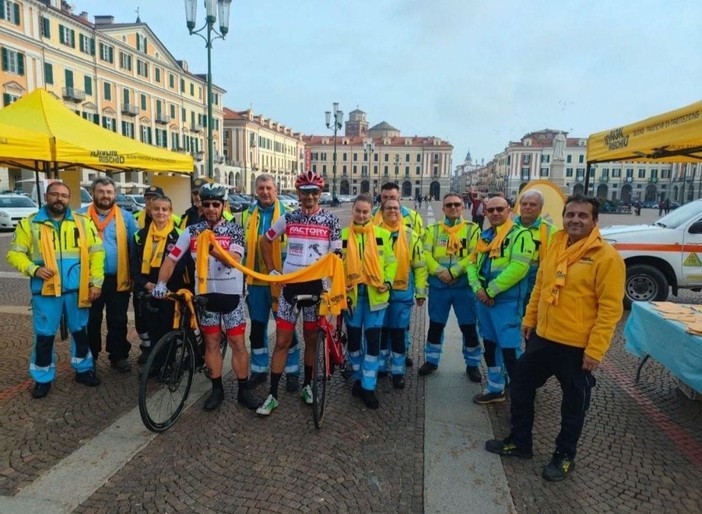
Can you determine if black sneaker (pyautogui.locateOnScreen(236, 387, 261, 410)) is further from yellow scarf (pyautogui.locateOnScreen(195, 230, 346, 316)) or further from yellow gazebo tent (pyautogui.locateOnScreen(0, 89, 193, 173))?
yellow gazebo tent (pyautogui.locateOnScreen(0, 89, 193, 173))

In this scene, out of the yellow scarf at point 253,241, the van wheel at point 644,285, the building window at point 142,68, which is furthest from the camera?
the building window at point 142,68

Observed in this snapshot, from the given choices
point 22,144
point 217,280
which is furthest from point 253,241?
point 22,144

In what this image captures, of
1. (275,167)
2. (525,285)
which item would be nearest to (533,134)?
(275,167)

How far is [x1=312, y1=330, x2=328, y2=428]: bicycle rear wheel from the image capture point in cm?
392

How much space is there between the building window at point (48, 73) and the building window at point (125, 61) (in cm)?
990

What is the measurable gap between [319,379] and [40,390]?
8.80 feet

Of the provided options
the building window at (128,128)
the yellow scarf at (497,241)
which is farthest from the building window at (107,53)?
the yellow scarf at (497,241)

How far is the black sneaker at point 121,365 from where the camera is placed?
520 cm

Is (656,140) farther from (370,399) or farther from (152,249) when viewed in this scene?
(152,249)

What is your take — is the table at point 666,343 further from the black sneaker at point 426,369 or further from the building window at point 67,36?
the building window at point 67,36

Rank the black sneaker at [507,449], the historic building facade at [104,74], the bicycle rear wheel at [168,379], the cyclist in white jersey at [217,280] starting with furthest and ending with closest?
the historic building facade at [104,74], the cyclist in white jersey at [217,280], the bicycle rear wheel at [168,379], the black sneaker at [507,449]

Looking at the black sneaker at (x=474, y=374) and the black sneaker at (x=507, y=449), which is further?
the black sneaker at (x=474, y=374)

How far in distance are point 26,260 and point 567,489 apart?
4.80 meters

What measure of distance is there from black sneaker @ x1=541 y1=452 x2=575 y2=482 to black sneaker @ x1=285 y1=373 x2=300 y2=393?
93.5 inches
